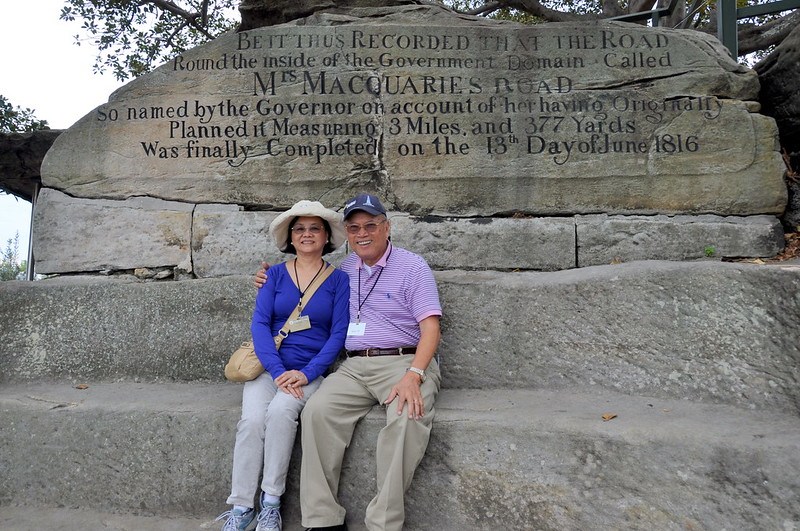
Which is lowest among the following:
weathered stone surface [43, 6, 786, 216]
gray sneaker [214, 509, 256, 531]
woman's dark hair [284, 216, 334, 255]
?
gray sneaker [214, 509, 256, 531]

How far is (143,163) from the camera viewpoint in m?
3.75

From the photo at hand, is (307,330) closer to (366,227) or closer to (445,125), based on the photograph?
(366,227)

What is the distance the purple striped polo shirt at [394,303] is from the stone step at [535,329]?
0.48 metres

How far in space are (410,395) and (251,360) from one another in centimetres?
75

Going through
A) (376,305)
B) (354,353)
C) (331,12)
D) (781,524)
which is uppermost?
(331,12)

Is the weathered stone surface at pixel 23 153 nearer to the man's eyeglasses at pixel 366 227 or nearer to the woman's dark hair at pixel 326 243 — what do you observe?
the woman's dark hair at pixel 326 243

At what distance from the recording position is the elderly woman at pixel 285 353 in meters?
2.40

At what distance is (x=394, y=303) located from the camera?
2.68 metres

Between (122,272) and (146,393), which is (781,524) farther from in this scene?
(122,272)

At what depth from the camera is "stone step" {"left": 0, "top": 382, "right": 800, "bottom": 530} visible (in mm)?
2215

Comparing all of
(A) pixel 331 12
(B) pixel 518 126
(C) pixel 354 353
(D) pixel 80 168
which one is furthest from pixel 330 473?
(A) pixel 331 12

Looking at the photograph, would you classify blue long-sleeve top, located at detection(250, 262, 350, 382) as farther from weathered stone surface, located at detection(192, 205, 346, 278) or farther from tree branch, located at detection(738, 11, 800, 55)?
tree branch, located at detection(738, 11, 800, 55)

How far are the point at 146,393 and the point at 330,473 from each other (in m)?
1.22

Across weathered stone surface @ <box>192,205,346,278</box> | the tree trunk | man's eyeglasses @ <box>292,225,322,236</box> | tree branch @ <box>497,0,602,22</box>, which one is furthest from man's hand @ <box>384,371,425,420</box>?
tree branch @ <box>497,0,602,22</box>
